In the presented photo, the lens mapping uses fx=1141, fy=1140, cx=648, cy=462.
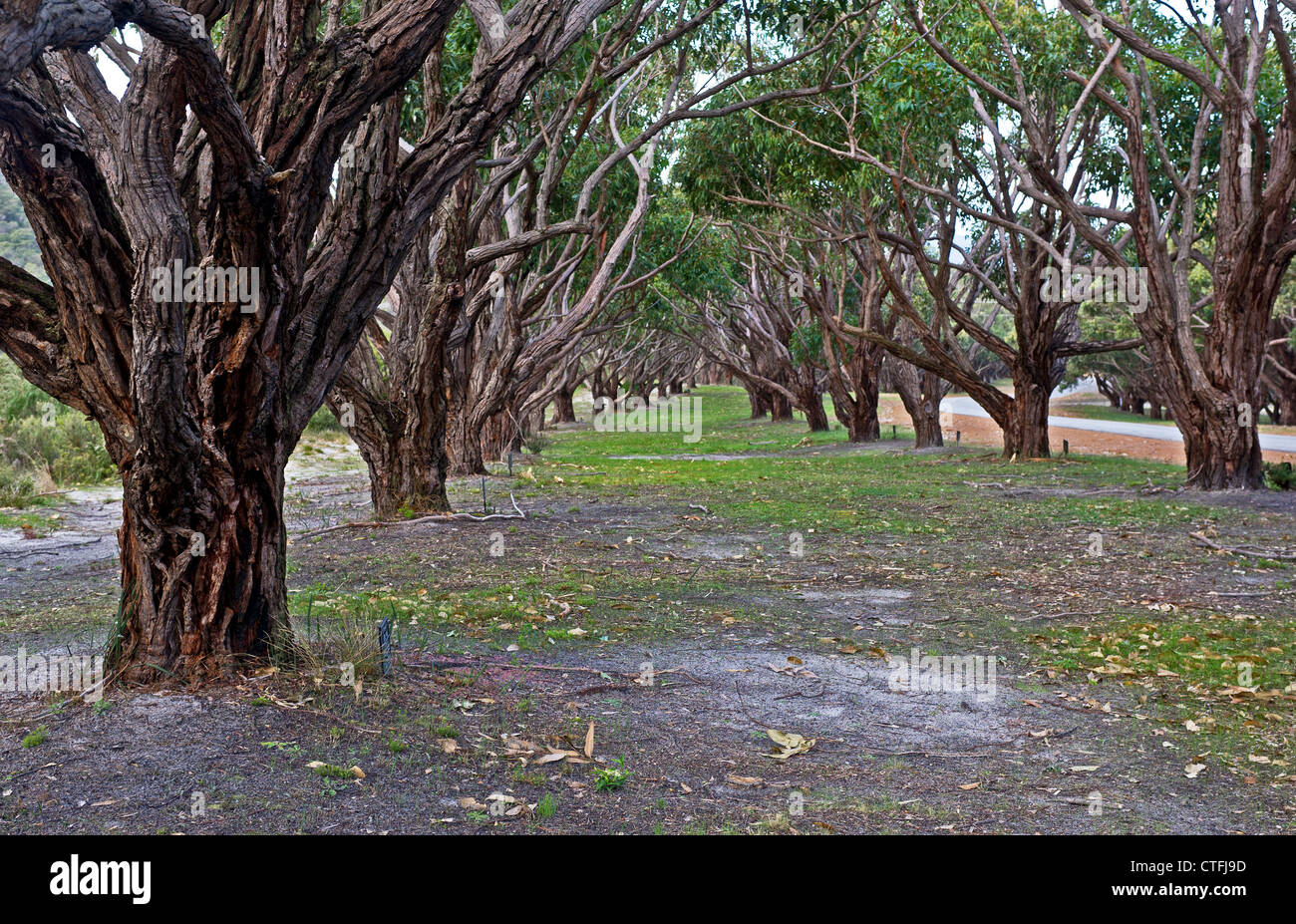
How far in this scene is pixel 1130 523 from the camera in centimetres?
1312

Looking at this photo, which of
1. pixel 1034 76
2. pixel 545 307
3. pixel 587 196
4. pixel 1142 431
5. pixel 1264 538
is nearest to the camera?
pixel 1264 538

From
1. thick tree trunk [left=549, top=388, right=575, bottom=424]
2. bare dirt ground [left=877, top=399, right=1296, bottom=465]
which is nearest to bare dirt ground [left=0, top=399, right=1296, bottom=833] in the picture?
bare dirt ground [left=877, top=399, right=1296, bottom=465]

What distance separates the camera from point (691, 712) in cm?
610

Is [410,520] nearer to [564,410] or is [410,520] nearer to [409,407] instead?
[409,407]

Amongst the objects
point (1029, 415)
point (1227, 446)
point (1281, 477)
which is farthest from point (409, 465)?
point (1029, 415)

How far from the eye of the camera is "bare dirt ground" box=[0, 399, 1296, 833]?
462cm

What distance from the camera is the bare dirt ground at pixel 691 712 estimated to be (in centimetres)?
462

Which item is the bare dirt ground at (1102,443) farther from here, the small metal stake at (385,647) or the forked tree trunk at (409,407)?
the small metal stake at (385,647)

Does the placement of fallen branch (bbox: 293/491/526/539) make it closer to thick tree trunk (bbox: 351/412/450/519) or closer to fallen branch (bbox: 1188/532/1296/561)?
thick tree trunk (bbox: 351/412/450/519)

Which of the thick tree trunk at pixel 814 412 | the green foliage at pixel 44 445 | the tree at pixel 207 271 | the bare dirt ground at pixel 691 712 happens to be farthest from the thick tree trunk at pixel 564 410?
the tree at pixel 207 271

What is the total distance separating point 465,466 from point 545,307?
5.00 meters

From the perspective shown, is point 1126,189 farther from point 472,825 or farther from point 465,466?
point 472,825

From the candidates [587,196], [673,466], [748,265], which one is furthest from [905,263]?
[587,196]

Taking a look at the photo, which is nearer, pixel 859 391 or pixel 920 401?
pixel 920 401
